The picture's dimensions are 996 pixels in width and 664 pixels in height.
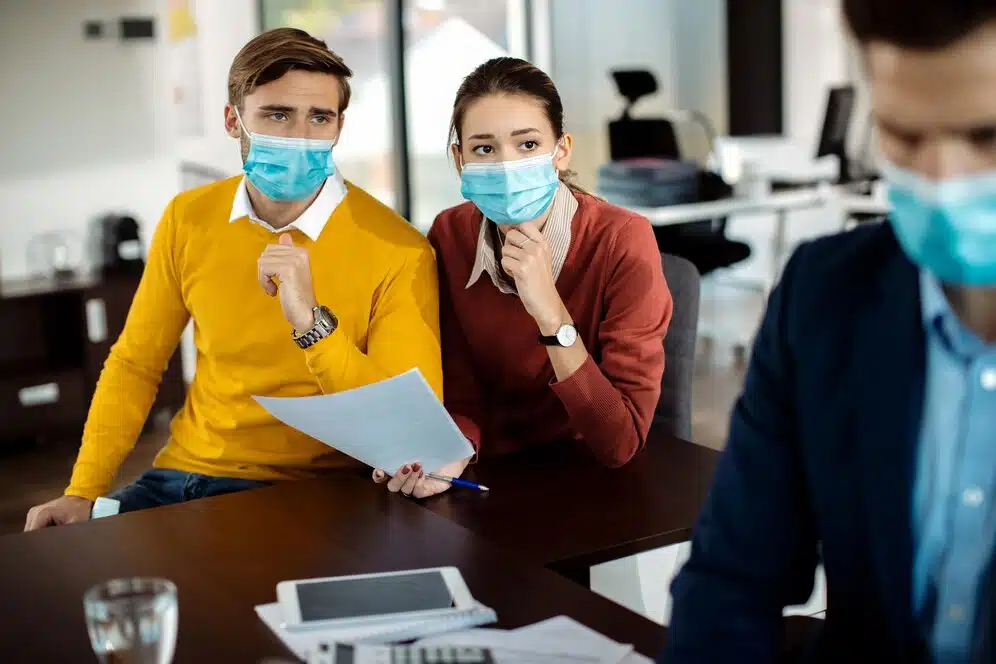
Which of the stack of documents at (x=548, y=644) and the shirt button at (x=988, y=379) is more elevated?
the shirt button at (x=988, y=379)

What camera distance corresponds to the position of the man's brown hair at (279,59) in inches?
82.2

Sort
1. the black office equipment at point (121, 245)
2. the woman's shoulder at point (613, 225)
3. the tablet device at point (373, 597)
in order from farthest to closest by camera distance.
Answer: the black office equipment at point (121, 245) → the woman's shoulder at point (613, 225) → the tablet device at point (373, 597)

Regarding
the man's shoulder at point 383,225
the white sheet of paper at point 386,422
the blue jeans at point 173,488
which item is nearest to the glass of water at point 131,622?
the white sheet of paper at point 386,422

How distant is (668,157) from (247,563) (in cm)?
482

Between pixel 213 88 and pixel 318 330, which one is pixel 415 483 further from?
pixel 213 88

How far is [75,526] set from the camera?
1.61 m

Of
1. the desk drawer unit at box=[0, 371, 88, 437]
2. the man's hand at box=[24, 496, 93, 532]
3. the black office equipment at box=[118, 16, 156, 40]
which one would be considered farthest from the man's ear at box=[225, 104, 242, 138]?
the black office equipment at box=[118, 16, 156, 40]

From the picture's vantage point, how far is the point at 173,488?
209 cm

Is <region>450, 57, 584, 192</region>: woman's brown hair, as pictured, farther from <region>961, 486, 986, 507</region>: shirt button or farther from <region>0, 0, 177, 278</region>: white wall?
<region>0, 0, 177, 278</region>: white wall

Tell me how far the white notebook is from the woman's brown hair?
1036 millimetres

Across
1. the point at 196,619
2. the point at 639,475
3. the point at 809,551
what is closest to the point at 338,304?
the point at 639,475

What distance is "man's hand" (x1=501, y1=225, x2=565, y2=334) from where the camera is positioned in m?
1.93

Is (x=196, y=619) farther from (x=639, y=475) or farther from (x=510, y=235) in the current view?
(x=510, y=235)

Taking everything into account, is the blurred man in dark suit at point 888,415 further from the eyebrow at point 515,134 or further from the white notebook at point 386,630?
the eyebrow at point 515,134
